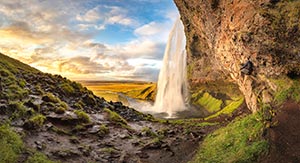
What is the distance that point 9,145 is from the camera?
14.9 metres

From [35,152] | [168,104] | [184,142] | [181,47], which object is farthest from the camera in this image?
[181,47]

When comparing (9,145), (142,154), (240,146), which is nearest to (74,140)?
(142,154)

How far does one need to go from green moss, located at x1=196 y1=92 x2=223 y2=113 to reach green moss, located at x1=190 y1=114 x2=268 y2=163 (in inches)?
1323

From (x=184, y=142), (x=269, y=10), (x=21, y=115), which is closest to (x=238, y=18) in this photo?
(x=269, y=10)

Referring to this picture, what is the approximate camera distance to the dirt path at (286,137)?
39.8 feet

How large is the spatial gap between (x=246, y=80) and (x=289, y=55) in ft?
17.2

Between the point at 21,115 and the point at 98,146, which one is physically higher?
the point at 21,115

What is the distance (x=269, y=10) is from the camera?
22.4 metres

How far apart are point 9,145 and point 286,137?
Result: 45.9 ft

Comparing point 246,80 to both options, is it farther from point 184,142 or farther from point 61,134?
point 61,134

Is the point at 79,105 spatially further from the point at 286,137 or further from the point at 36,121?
the point at 286,137

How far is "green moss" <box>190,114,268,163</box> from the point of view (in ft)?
43.1

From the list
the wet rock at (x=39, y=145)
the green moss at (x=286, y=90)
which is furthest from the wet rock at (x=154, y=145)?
the green moss at (x=286, y=90)

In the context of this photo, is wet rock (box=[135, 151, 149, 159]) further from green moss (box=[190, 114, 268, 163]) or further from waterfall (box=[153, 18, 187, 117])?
waterfall (box=[153, 18, 187, 117])
